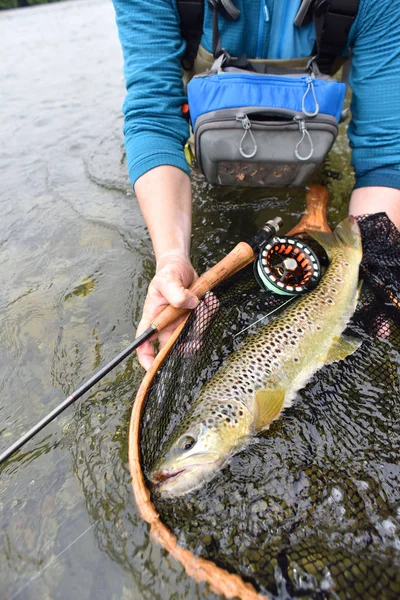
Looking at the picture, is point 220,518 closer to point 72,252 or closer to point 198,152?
point 198,152

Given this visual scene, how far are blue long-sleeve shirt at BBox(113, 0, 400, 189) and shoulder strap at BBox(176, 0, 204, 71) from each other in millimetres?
49

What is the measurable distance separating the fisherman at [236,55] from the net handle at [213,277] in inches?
11.2

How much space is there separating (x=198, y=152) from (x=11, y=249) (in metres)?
2.15

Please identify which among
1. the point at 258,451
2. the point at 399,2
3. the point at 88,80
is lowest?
the point at 258,451

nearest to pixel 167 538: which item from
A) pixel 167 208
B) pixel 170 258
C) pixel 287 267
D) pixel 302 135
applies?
pixel 170 258

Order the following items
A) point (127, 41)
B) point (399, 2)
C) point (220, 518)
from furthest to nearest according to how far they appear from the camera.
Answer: point (127, 41) → point (399, 2) → point (220, 518)

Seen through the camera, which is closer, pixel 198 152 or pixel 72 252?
pixel 198 152

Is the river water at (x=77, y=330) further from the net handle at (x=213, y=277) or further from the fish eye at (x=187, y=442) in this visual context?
the net handle at (x=213, y=277)

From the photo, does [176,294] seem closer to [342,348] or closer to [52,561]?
[342,348]

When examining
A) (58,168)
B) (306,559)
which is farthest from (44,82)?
(306,559)

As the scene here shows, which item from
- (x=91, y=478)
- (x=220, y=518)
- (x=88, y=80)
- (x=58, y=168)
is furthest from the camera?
(x=88, y=80)

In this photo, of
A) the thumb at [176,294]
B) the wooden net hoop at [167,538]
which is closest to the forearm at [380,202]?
A: the thumb at [176,294]

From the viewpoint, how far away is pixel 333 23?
2678 millimetres

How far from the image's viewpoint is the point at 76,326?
9.75 ft
